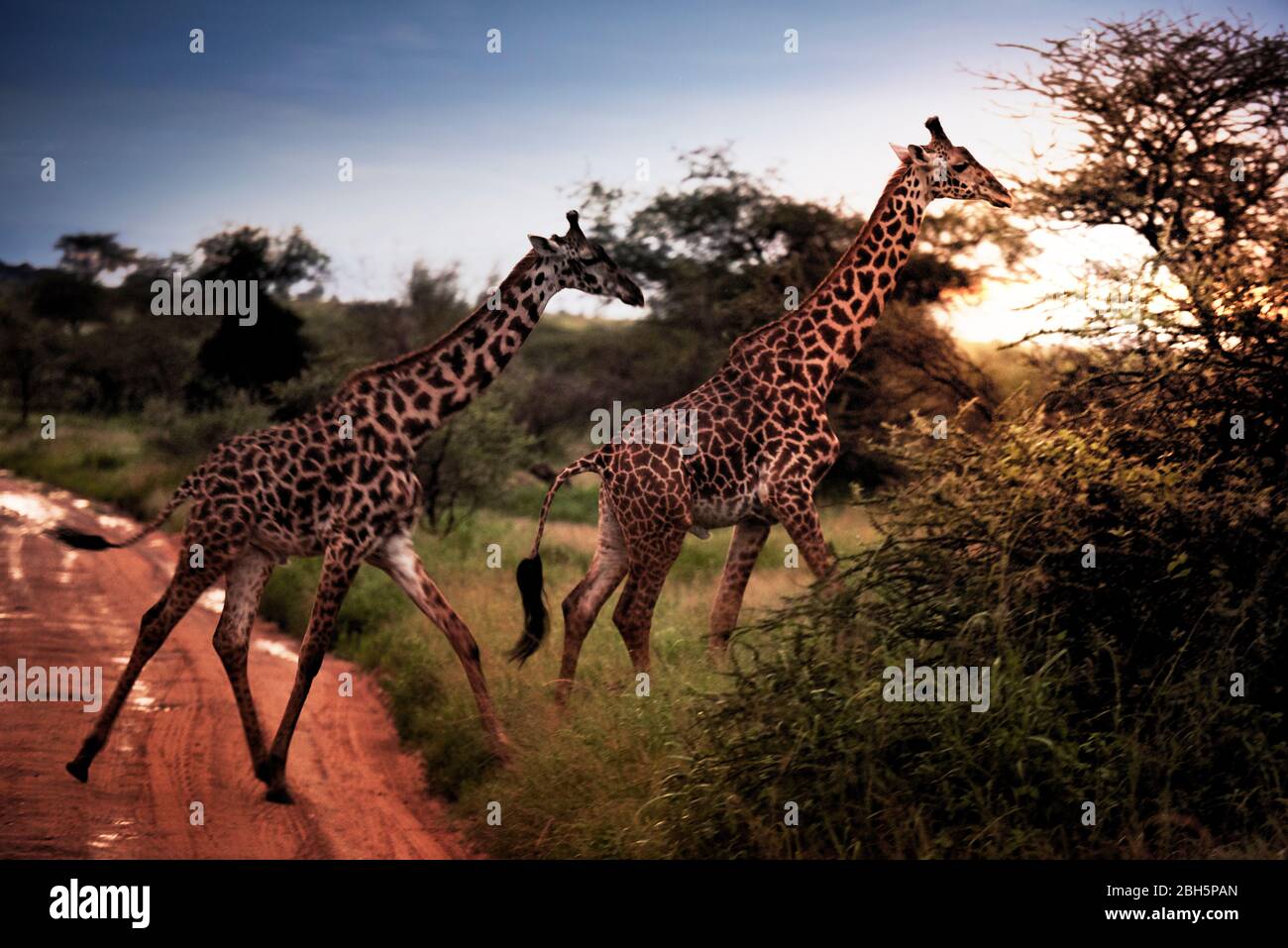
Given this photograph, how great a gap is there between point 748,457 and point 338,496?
2.31 metres

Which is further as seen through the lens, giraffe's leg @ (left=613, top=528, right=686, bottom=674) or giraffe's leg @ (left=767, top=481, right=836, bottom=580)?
giraffe's leg @ (left=613, top=528, right=686, bottom=674)

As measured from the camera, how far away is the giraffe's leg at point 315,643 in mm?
7059

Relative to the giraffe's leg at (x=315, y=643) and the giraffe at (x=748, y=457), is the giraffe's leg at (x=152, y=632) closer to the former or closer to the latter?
the giraffe's leg at (x=315, y=643)

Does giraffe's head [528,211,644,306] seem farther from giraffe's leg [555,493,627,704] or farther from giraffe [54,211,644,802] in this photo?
giraffe's leg [555,493,627,704]

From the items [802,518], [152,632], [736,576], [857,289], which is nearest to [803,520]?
[802,518]

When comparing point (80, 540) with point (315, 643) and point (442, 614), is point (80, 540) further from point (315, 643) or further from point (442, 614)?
point (442, 614)

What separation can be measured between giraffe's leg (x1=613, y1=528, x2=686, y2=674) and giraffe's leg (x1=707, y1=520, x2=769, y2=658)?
17.3 inches

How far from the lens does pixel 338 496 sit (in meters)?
7.23

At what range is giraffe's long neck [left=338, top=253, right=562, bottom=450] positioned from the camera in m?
7.47

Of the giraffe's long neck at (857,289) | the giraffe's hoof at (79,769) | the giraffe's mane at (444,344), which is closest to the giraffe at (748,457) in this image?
the giraffe's long neck at (857,289)

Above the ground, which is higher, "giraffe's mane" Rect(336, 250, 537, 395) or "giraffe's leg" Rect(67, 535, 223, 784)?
"giraffe's mane" Rect(336, 250, 537, 395)

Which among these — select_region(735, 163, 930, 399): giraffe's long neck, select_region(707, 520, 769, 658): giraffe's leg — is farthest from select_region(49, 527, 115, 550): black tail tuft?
select_region(735, 163, 930, 399): giraffe's long neck
